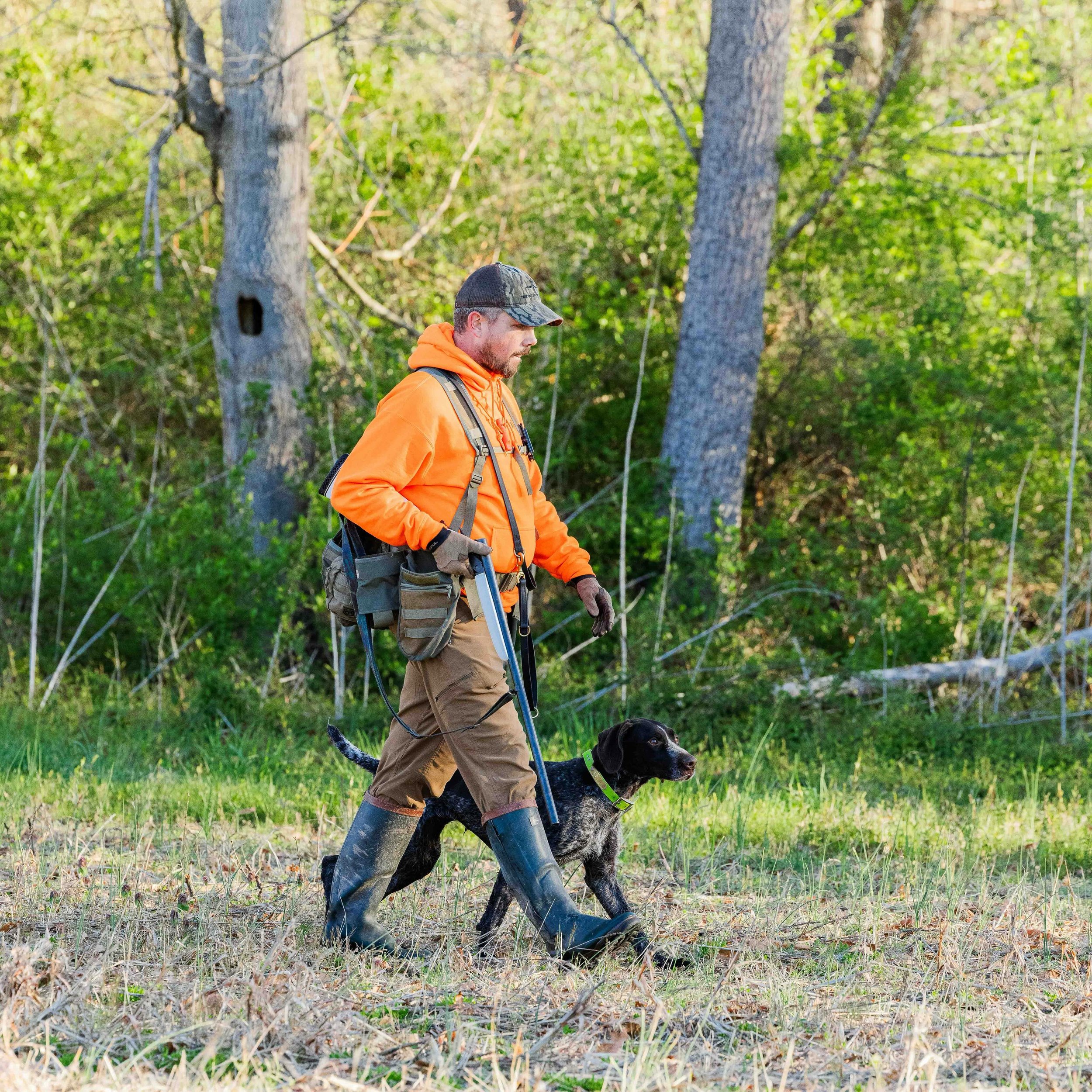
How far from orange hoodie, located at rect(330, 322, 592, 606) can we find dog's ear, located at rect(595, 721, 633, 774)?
1.87 feet

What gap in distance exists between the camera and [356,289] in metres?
9.93

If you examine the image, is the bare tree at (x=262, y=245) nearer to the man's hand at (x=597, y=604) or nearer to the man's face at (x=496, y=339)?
the man's hand at (x=597, y=604)

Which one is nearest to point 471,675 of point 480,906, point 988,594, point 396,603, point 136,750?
point 396,603

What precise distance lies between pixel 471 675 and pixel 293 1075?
1.26 meters

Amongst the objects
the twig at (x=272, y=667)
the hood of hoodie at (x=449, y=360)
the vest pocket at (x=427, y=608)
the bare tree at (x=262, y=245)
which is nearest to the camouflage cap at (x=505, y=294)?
the hood of hoodie at (x=449, y=360)

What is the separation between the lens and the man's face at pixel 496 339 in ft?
13.0

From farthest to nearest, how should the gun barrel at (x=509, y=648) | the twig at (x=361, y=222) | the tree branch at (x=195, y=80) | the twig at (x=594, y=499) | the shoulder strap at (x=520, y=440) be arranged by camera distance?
the twig at (x=361, y=222)
the twig at (x=594, y=499)
the tree branch at (x=195, y=80)
the shoulder strap at (x=520, y=440)
the gun barrel at (x=509, y=648)

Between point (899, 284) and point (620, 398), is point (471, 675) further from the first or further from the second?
point (899, 284)

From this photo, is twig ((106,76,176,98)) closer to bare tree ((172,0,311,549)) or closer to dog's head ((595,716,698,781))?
bare tree ((172,0,311,549))

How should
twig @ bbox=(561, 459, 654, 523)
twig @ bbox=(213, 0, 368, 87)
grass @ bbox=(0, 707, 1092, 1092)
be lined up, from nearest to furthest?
grass @ bbox=(0, 707, 1092, 1092)
twig @ bbox=(213, 0, 368, 87)
twig @ bbox=(561, 459, 654, 523)

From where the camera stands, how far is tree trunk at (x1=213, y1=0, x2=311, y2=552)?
902cm

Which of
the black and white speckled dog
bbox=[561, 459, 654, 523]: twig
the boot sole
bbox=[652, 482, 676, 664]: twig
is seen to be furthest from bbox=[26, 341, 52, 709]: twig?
the boot sole

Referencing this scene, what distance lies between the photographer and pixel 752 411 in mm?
9672

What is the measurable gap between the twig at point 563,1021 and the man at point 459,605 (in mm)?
337
